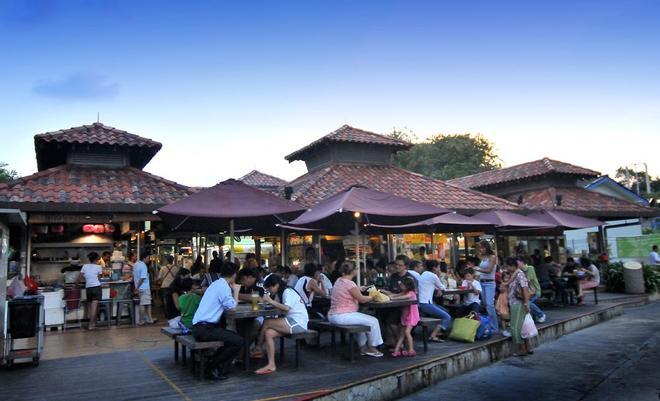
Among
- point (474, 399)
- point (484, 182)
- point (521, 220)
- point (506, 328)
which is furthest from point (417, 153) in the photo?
point (474, 399)

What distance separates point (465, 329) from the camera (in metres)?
7.84

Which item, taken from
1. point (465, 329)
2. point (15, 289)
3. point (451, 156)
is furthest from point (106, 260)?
point (451, 156)

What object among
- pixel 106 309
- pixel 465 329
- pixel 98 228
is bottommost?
pixel 465 329

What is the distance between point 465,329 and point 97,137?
10689 mm

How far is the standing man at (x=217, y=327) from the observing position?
5.69 metres

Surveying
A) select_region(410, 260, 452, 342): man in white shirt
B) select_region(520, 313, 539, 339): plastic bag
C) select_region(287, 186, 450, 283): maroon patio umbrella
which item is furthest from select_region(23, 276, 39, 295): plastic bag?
select_region(520, 313, 539, 339): plastic bag

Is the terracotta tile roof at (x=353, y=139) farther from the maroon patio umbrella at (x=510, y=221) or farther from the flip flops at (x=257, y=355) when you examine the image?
the flip flops at (x=257, y=355)

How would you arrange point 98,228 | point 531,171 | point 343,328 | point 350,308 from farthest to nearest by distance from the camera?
point 531,171, point 98,228, point 350,308, point 343,328

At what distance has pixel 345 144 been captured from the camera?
17172 millimetres

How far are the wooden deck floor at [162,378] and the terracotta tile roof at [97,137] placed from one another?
701 centimetres

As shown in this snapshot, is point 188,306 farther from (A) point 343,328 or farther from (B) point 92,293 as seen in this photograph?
(B) point 92,293

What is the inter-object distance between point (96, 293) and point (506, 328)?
28.1ft

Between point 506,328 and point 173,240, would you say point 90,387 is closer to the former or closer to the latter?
point 506,328

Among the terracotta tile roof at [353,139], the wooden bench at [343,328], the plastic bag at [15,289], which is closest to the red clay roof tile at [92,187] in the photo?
the plastic bag at [15,289]
